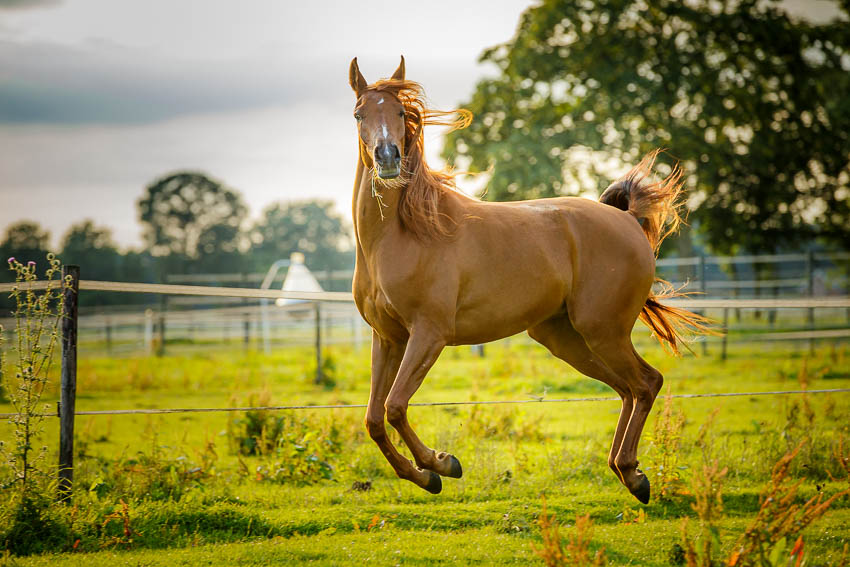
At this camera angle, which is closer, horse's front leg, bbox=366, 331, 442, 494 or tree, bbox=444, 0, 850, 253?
horse's front leg, bbox=366, 331, 442, 494

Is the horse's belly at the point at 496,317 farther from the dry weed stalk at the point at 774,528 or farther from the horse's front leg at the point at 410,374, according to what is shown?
the dry weed stalk at the point at 774,528

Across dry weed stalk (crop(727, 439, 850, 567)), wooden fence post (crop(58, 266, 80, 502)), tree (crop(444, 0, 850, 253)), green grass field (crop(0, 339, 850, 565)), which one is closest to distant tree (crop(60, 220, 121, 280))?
tree (crop(444, 0, 850, 253))

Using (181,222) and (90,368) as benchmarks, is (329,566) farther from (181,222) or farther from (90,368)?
(181,222)

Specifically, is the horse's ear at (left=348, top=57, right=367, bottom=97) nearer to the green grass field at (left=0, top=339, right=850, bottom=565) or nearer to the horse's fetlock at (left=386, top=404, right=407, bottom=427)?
the horse's fetlock at (left=386, top=404, right=407, bottom=427)

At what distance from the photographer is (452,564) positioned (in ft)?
13.8

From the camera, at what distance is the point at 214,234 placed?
164ft

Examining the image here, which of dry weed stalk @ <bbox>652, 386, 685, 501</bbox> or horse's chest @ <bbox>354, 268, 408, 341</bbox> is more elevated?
horse's chest @ <bbox>354, 268, 408, 341</bbox>

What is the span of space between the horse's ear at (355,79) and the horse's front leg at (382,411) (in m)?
1.49

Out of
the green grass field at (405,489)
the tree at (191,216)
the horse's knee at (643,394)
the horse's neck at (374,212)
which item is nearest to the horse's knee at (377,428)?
the green grass field at (405,489)

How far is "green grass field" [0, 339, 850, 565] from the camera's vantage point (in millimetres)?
4422

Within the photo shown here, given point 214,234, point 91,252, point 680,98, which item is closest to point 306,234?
point 214,234

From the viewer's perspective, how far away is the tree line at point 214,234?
133 ft

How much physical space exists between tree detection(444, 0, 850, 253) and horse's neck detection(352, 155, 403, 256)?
14871mm

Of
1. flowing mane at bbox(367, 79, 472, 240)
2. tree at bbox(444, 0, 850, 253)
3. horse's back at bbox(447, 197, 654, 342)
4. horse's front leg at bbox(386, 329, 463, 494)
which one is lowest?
horse's front leg at bbox(386, 329, 463, 494)
